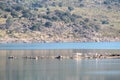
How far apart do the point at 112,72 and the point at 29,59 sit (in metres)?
38.5

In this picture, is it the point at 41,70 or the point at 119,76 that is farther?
the point at 41,70

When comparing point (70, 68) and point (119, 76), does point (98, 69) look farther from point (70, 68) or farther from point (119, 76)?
point (119, 76)

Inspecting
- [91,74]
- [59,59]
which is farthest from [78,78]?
[59,59]

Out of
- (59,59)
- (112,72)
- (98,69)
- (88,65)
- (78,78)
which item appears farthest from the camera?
(59,59)

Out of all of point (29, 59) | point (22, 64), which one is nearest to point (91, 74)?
point (22, 64)

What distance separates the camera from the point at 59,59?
131250mm

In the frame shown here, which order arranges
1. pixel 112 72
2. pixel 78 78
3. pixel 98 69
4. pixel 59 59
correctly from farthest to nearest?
pixel 59 59
pixel 98 69
pixel 112 72
pixel 78 78

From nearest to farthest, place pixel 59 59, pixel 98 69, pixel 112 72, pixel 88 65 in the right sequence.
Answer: pixel 112 72 < pixel 98 69 < pixel 88 65 < pixel 59 59

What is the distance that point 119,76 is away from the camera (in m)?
92.2

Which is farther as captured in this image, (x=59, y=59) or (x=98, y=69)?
(x=59, y=59)

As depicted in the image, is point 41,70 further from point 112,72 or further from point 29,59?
point 29,59

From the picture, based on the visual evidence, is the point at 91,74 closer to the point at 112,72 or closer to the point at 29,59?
the point at 112,72

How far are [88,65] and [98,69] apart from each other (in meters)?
7.35

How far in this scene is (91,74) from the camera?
97.7 meters
